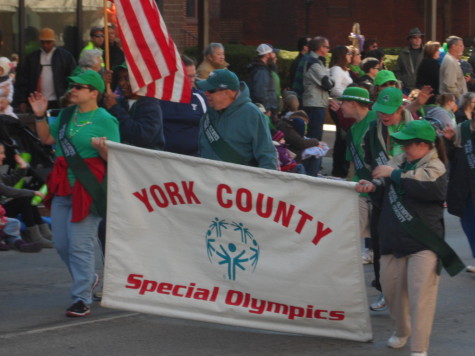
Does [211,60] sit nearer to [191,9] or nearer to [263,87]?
[263,87]

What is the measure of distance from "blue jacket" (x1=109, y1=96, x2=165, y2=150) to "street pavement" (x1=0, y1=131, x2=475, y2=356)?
136 centimetres

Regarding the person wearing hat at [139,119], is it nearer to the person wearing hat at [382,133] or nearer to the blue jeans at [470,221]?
the person wearing hat at [382,133]

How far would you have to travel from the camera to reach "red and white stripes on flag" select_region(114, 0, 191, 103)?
895 centimetres

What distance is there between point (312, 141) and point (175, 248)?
7121 mm

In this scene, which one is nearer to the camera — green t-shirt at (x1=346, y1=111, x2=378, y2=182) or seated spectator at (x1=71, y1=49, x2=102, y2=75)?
green t-shirt at (x1=346, y1=111, x2=378, y2=182)

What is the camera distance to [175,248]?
7.36m

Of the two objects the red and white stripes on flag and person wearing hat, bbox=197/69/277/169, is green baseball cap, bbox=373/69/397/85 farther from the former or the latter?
person wearing hat, bbox=197/69/277/169

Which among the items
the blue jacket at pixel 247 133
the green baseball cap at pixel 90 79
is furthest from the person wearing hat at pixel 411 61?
the green baseball cap at pixel 90 79

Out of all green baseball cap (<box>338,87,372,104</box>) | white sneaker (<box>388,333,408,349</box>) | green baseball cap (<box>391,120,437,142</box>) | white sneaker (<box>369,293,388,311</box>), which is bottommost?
white sneaker (<box>369,293,388,311</box>)

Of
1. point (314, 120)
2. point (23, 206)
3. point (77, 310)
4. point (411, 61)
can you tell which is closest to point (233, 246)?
point (77, 310)

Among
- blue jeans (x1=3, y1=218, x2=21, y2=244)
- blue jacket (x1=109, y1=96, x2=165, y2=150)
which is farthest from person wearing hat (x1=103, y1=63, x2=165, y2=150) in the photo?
blue jeans (x1=3, y1=218, x2=21, y2=244)

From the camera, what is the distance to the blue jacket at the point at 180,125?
11.2 meters

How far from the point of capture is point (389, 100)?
8211 millimetres

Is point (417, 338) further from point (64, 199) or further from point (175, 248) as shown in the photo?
point (64, 199)
